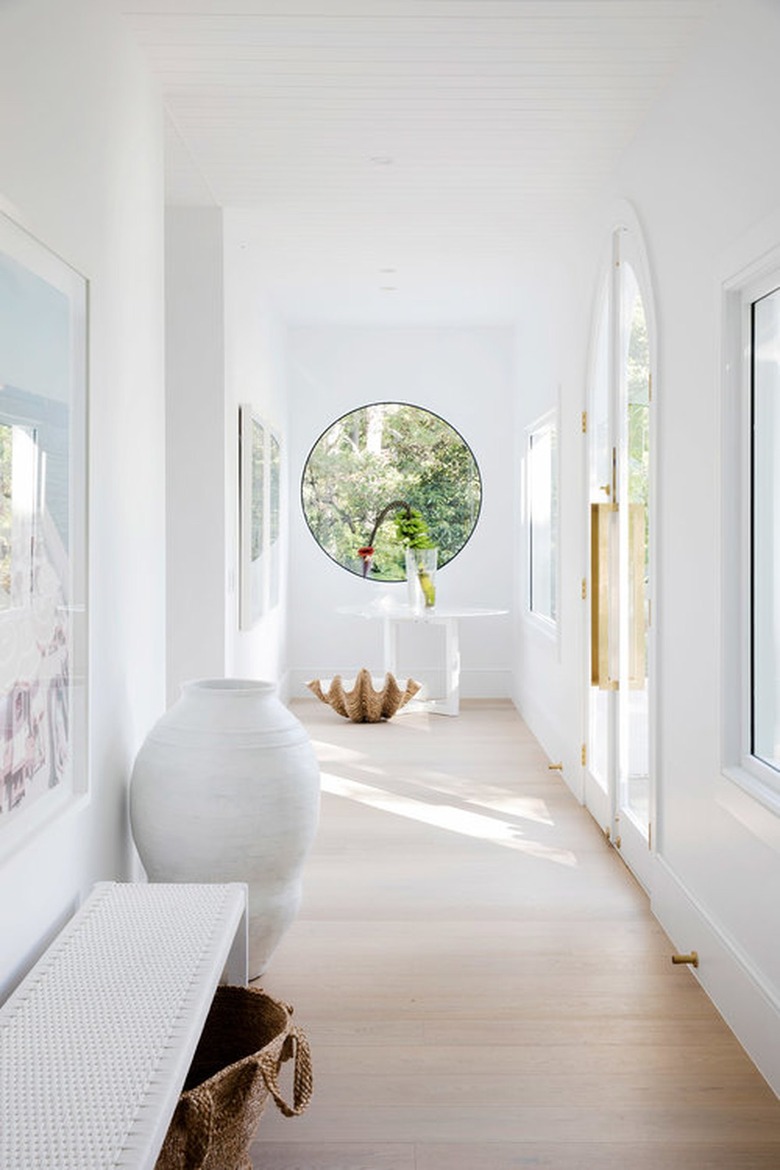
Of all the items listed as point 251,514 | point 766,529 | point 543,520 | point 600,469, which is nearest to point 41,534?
point 766,529

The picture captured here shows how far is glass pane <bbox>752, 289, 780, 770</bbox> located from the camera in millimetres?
2674

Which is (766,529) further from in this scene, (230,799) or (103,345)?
(103,345)

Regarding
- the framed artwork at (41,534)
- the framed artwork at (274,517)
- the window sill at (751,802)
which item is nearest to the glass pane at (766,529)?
the window sill at (751,802)

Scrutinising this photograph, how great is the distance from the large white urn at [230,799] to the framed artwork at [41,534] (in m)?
0.31

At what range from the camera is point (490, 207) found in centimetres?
504

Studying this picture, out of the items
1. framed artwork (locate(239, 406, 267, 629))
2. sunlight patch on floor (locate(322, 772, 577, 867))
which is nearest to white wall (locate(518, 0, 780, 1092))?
sunlight patch on floor (locate(322, 772, 577, 867))

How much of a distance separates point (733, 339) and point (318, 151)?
2011 millimetres

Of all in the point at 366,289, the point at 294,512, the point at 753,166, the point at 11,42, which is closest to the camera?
the point at 11,42

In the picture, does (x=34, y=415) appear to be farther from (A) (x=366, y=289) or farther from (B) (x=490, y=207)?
(A) (x=366, y=289)

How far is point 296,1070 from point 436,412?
21.4 ft

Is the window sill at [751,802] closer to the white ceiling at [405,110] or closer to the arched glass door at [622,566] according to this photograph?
the arched glass door at [622,566]

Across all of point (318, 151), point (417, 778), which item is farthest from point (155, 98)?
point (417, 778)

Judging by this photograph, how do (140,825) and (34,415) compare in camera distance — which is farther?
(140,825)

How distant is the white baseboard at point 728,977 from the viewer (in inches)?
101
